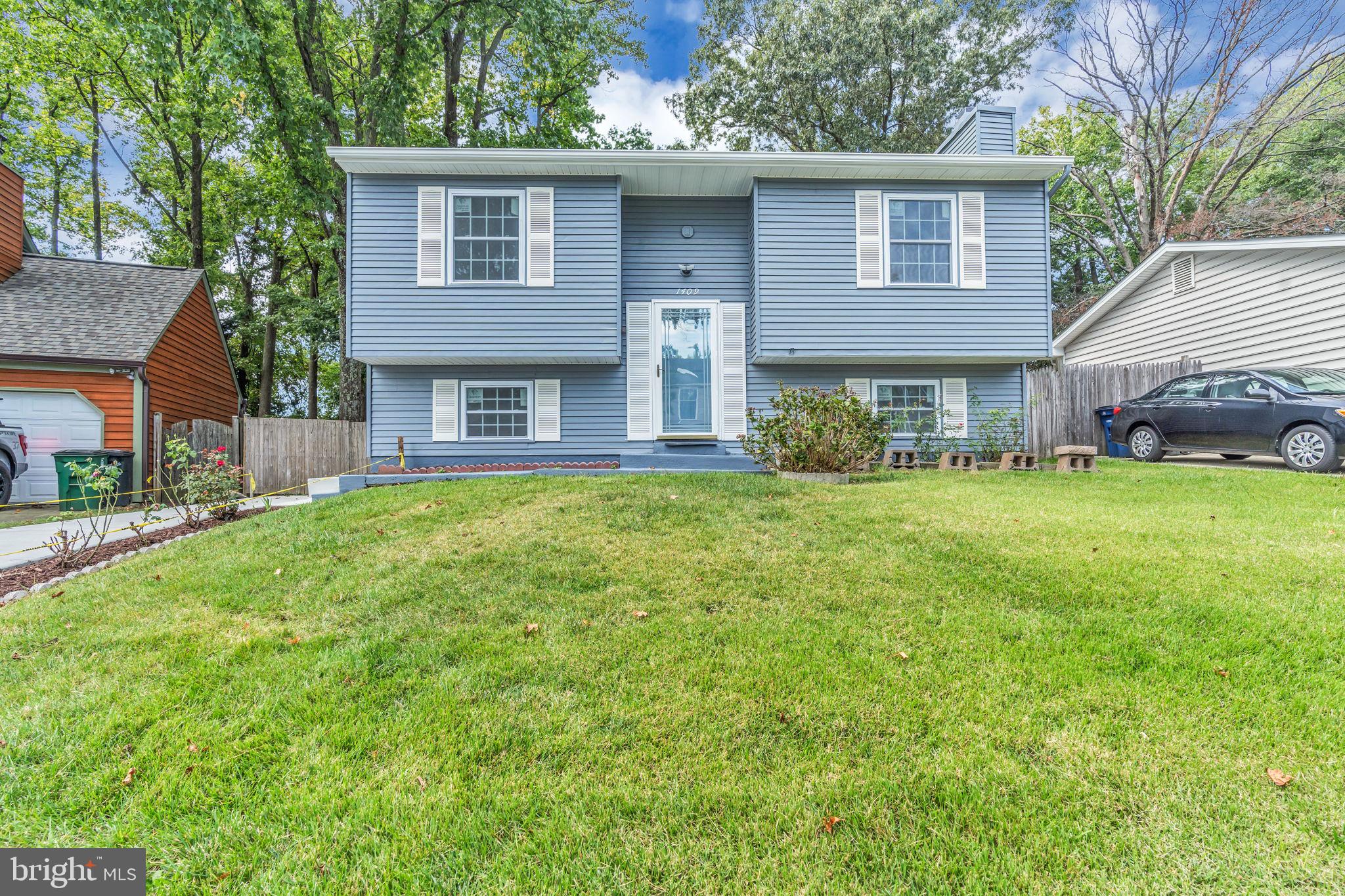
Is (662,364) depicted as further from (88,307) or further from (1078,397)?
(88,307)

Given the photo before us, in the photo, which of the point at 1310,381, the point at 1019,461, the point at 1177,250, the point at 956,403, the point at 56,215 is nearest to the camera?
the point at 1310,381

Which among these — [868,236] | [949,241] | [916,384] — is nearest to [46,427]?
[868,236]

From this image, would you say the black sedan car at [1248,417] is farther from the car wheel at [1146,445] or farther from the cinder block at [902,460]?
the cinder block at [902,460]

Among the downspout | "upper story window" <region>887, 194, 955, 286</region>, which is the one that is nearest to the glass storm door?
"upper story window" <region>887, 194, 955, 286</region>

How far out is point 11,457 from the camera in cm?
845

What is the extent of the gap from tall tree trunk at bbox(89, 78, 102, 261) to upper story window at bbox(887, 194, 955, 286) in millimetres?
22122

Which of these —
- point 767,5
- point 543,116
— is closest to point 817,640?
point 543,116

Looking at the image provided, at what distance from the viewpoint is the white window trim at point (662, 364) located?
9.24 m

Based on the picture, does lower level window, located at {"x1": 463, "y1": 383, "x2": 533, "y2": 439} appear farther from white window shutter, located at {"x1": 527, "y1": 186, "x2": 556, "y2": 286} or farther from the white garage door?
the white garage door

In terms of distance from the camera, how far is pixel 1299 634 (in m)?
2.67

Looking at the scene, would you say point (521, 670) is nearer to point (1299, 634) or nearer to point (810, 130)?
point (1299, 634)

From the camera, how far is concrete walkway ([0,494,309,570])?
17.1 ft

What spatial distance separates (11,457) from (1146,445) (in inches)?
715

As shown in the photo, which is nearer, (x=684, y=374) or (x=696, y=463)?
(x=696, y=463)
